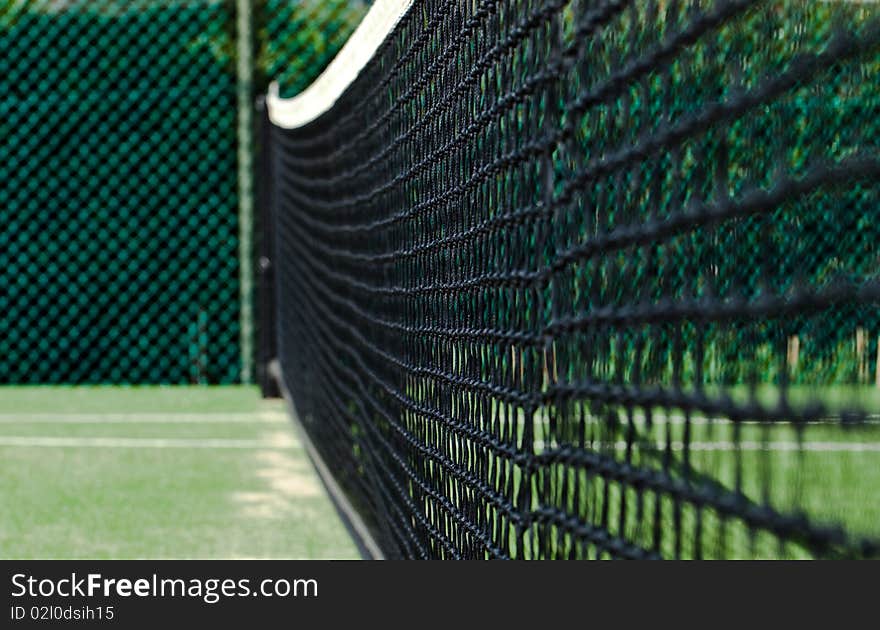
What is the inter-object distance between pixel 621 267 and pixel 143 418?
4.43m

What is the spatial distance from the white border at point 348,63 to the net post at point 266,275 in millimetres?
1052

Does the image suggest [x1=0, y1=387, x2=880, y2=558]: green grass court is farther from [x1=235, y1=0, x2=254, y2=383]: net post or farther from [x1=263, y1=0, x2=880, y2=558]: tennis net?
[x1=235, y1=0, x2=254, y2=383]: net post

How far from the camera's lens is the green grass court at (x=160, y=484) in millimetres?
2939

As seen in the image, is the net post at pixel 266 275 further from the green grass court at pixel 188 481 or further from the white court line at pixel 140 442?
the white court line at pixel 140 442

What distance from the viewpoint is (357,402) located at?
301 centimetres

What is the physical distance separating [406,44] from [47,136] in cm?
484

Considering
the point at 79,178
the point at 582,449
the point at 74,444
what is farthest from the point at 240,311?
the point at 582,449

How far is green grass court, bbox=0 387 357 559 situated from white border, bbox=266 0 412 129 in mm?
1057

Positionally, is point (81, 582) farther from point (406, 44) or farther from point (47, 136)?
point (47, 136)

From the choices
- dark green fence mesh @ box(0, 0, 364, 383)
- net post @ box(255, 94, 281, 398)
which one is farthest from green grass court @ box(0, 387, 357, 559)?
dark green fence mesh @ box(0, 0, 364, 383)

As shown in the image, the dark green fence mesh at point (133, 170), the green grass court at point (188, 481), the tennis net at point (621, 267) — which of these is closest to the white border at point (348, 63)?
the tennis net at point (621, 267)

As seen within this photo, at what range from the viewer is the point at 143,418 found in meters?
5.41

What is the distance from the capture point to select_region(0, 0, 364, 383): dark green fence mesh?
654 cm

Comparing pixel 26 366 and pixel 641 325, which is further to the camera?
pixel 26 366
